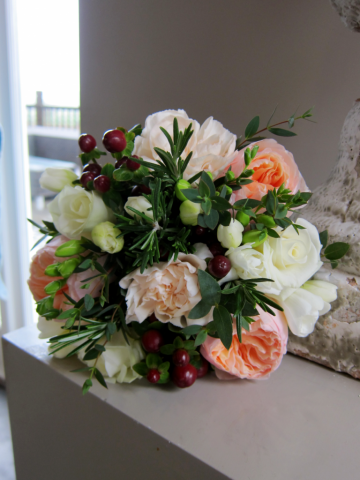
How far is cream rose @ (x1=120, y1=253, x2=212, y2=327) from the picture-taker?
1.48 feet

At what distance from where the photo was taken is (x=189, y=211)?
45 centimetres

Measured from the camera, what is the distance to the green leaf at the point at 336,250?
520 mm

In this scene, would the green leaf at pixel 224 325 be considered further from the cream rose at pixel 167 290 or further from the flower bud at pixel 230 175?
the flower bud at pixel 230 175

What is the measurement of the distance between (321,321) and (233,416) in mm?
199

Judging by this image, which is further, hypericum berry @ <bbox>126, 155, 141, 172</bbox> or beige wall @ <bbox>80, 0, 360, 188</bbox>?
beige wall @ <bbox>80, 0, 360, 188</bbox>

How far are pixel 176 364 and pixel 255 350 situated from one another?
112 millimetres

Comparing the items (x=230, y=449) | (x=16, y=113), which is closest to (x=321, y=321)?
(x=230, y=449)

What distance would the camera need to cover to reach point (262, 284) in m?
0.46

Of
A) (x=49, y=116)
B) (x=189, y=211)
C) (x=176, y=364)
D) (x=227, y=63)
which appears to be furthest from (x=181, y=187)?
(x=49, y=116)

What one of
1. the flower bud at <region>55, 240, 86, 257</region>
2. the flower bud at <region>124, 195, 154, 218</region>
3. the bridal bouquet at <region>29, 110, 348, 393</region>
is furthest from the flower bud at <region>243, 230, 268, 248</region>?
the flower bud at <region>55, 240, 86, 257</region>

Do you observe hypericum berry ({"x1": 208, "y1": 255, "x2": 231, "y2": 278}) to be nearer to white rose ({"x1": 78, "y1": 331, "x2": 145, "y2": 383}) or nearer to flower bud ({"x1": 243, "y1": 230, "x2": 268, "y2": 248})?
flower bud ({"x1": 243, "y1": 230, "x2": 268, "y2": 248})

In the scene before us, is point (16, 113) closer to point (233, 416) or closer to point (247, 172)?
point (247, 172)

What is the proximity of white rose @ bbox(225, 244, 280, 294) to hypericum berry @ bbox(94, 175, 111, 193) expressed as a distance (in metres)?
0.19

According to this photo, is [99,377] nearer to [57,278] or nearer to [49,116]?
[57,278]
